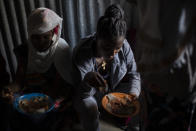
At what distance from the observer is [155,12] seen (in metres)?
0.75

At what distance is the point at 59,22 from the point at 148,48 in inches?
35.9

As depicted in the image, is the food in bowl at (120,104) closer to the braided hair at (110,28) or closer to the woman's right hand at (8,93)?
the braided hair at (110,28)

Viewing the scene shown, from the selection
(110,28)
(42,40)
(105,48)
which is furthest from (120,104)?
(42,40)

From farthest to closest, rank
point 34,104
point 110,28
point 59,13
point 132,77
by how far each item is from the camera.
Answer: point 59,13 < point 132,77 < point 34,104 < point 110,28

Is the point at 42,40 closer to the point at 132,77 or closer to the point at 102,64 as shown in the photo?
the point at 102,64

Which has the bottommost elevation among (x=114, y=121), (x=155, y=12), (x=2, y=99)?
(x=114, y=121)

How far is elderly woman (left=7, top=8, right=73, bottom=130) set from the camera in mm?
1547

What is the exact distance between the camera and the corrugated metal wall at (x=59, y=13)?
1729mm

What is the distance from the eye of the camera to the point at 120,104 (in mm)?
1552

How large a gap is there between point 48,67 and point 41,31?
1.04ft

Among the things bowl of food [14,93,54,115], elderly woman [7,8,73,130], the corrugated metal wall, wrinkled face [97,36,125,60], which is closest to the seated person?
wrinkled face [97,36,125,60]

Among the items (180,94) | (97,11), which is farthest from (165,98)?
(97,11)

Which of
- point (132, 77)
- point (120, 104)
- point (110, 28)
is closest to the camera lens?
point (110, 28)

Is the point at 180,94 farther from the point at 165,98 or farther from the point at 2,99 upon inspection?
the point at 2,99
